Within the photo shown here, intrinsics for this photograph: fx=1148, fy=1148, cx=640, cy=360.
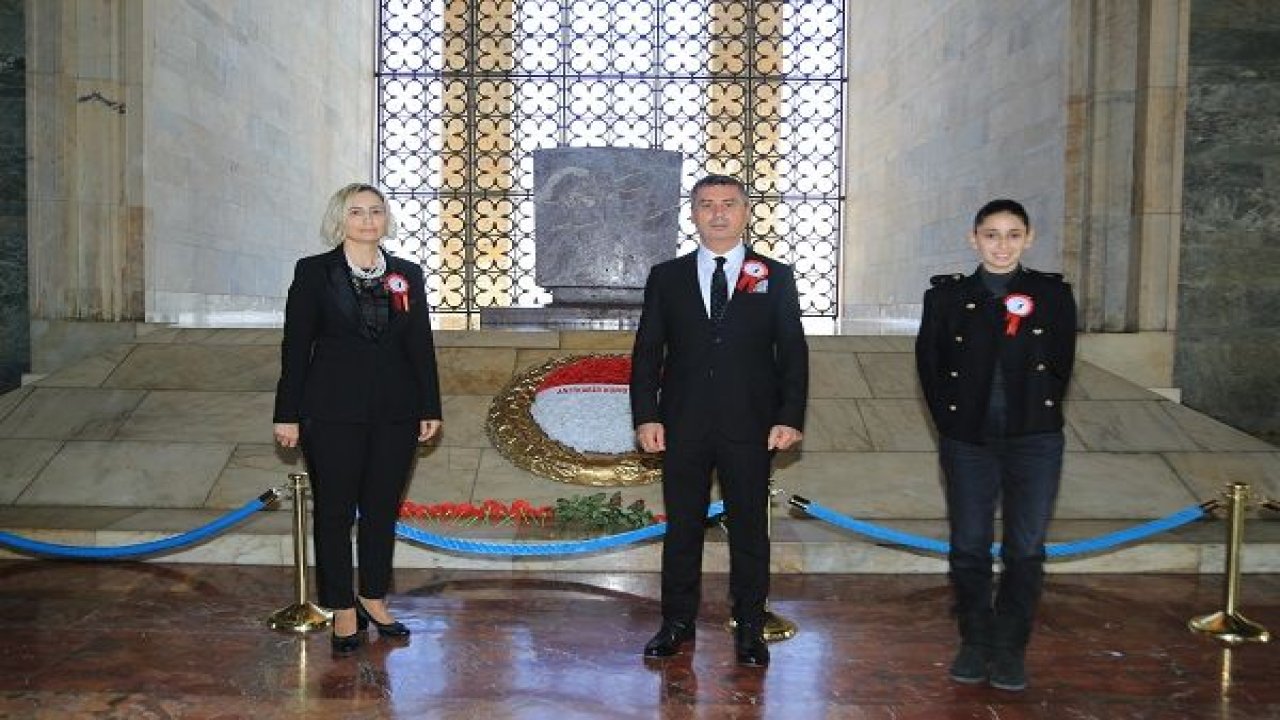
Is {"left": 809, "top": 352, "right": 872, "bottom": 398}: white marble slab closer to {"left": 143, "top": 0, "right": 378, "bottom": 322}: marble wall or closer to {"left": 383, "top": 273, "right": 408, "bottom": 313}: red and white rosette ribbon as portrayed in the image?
{"left": 383, "top": 273, "right": 408, "bottom": 313}: red and white rosette ribbon

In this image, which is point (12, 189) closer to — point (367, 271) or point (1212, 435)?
point (367, 271)

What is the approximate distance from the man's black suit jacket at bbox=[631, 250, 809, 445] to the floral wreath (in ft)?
8.48

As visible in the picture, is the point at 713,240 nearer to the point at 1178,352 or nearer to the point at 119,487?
the point at 119,487

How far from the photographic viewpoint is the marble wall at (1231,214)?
922 cm

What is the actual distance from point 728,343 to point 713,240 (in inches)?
16.1

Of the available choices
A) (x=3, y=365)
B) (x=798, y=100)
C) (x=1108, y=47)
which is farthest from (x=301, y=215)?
(x=1108, y=47)

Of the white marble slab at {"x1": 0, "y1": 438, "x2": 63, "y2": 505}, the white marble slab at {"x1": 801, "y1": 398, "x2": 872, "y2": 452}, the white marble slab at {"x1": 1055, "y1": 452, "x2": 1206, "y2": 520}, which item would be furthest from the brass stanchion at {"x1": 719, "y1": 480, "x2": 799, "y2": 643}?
the white marble slab at {"x1": 0, "y1": 438, "x2": 63, "y2": 505}

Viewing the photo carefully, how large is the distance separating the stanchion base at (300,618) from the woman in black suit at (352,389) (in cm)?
36

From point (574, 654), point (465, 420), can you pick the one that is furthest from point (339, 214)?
point (465, 420)

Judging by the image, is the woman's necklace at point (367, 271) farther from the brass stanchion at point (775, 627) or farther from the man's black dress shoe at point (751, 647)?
the man's black dress shoe at point (751, 647)

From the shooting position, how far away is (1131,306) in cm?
928

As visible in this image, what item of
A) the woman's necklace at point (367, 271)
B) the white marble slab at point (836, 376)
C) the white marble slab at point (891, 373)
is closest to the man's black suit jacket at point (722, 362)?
the woman's necklace at point (367, 271)

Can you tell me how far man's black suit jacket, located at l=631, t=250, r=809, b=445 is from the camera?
168 inches

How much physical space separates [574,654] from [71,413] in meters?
4.90
